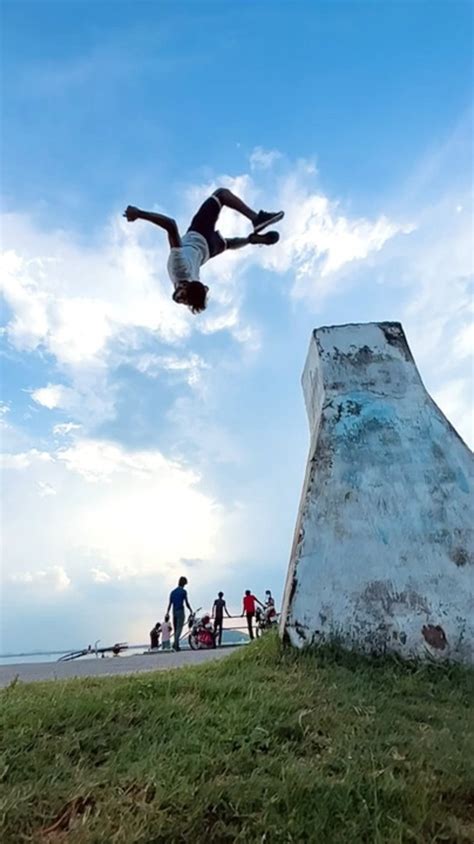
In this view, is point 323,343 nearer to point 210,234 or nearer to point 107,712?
point 210,234

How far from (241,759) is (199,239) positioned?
4.89 metres

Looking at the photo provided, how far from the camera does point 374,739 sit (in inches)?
117

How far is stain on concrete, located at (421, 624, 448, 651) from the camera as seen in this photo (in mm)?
4438

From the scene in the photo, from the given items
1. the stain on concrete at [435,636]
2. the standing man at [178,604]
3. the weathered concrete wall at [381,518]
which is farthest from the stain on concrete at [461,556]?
the standing man at [178,604]

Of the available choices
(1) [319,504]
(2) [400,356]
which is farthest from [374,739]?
(2) [400,356]

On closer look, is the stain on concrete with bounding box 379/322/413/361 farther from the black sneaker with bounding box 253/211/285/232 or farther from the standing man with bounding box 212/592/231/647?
the standing man with bounding box 212/592/231/647

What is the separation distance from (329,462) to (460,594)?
1459 mm

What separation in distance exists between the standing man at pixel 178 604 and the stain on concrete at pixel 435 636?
6.08m

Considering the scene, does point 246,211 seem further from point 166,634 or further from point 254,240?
point 166,634

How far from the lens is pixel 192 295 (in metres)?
5.96

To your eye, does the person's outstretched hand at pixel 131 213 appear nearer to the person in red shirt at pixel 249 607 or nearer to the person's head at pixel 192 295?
the person's head at pixel 192 295

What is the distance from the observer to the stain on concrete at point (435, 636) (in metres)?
4.44

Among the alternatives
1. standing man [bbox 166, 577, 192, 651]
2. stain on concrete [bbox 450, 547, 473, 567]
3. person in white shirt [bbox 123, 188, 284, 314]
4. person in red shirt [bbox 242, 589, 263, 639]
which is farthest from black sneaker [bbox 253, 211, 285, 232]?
person in red shirt [bbox 242, 589, 263, 639]

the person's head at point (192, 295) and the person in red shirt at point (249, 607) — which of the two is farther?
the person in red shirt at point (249, 607)
